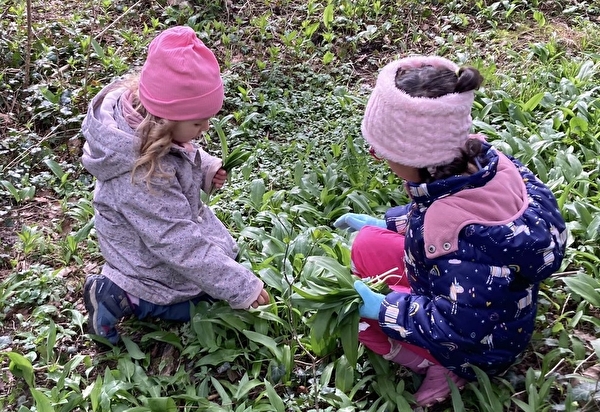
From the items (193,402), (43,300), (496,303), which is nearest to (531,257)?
(496,303)

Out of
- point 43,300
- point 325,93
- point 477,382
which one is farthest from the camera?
point 325,93

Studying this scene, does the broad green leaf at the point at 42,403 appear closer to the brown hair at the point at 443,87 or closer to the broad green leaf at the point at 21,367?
the broad green leaf at the point at 21,367

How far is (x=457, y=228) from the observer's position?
85.0 inches

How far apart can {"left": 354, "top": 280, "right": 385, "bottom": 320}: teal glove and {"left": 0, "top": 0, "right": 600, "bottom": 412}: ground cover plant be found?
4.7 inches

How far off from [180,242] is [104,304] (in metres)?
0.51

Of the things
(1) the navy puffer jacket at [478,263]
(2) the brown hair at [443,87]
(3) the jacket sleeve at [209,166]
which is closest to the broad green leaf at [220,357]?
(1) the navy puffer jacket at [478,263]

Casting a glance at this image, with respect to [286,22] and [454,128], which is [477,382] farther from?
[286,22]

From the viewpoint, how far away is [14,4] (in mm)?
5828

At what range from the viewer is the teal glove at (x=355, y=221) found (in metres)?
3.13

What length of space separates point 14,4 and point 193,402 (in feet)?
15.7

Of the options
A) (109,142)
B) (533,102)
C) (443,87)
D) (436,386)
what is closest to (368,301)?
(436,386)

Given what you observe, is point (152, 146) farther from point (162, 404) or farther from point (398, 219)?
point (398, 219)

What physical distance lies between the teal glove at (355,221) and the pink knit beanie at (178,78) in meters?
1.01

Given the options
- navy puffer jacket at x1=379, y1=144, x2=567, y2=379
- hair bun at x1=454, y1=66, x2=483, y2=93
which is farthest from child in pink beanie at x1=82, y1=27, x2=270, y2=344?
hair bun at x1=454, y1=66, x2=483, y2=93
